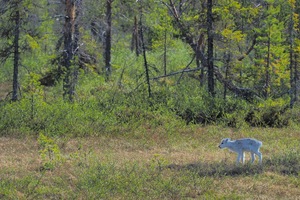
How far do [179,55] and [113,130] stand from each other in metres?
23.8

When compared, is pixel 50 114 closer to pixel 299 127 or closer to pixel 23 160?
pixel 23 160

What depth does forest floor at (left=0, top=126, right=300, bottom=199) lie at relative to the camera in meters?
11.4

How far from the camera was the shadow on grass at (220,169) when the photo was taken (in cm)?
1315

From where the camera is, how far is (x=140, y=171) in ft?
42.8

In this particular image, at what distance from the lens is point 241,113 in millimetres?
21953

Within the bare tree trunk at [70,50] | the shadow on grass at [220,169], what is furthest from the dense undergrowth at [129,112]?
the shadow on grass at [220,169]

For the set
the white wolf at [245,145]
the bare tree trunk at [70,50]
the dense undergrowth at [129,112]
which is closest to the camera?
the white wolf at [245,145]

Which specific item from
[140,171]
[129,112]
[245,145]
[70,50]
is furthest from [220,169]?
[70,50]

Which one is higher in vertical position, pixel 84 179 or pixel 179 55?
pixel 179 55

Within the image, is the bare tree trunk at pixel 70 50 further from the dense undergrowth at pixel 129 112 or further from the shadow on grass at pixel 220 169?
the shadow on grass at pixel 220 169

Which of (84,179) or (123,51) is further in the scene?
(123,51)

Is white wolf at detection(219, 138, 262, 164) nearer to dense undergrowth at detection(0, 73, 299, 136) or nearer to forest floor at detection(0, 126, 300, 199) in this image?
forest floor at detection(0, 126, 300, 199)

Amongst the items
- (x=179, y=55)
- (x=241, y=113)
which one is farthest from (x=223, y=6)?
(x=179, y=55)

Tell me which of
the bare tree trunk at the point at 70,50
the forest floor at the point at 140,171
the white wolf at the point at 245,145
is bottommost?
the forest floor at the point at 140,171
